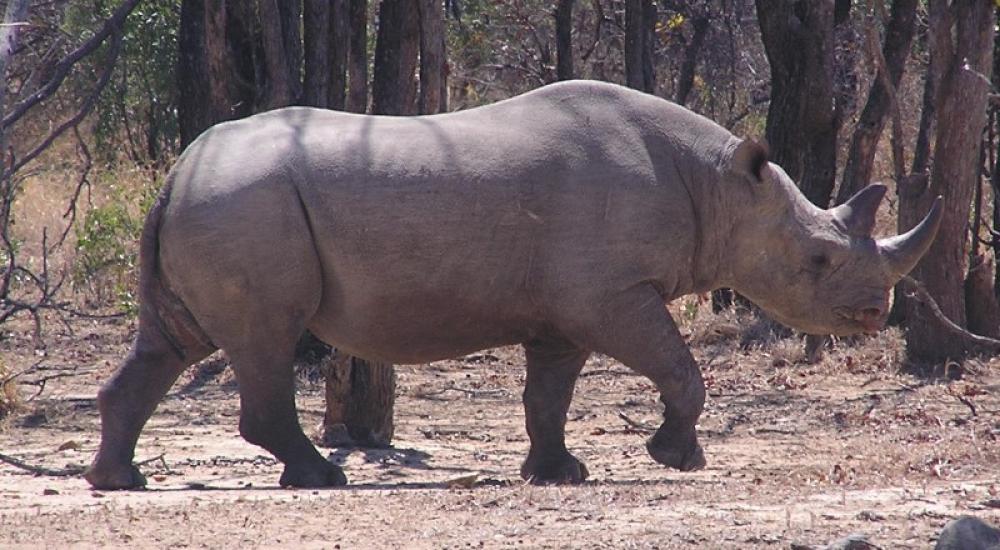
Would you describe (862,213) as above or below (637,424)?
above

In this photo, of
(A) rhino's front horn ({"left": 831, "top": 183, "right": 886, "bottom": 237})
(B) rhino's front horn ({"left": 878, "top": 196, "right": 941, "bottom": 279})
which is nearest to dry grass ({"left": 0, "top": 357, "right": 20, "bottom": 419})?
(A) rhino's front horn ({"left": 831, "top": 183, "right": 886, "bottom": 237})

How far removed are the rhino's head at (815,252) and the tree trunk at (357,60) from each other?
267cm

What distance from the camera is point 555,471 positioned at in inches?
324

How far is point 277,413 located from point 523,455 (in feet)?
6.25

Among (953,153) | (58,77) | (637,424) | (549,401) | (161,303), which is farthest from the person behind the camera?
(953,153)

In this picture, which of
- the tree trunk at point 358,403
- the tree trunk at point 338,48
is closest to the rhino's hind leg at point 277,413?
the tree trunk at point 358,403

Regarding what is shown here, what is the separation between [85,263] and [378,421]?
4875 mm

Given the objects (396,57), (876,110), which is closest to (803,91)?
(876,110)

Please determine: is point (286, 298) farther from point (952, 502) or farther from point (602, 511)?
point (952, 502)

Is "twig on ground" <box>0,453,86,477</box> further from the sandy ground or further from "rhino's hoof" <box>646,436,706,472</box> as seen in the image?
"rhino's hoof" <box>646,436,706,472</box>

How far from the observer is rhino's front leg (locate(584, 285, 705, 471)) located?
780 centimetres

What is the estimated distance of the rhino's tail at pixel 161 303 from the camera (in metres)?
8.03

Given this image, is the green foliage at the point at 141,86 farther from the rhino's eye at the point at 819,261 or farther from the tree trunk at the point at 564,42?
the rhino's eye at the point at 819,261

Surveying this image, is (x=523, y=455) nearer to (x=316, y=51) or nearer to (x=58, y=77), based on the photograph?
(x=316, y=51)
